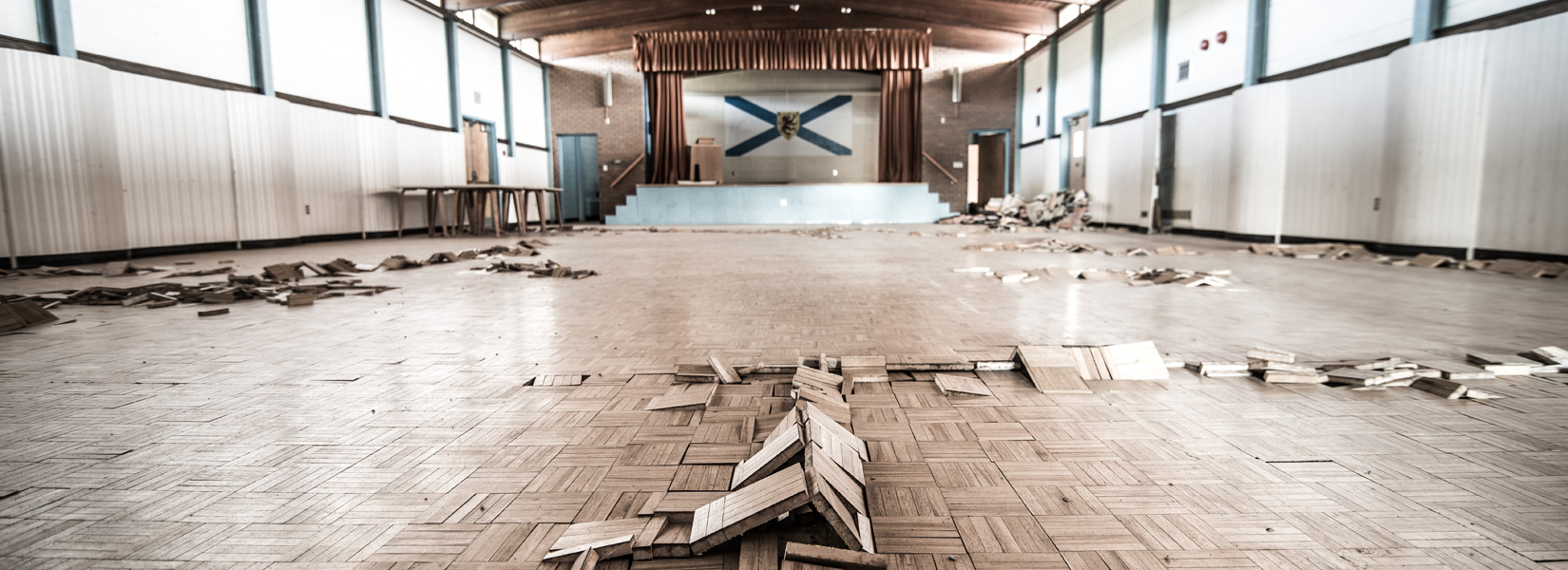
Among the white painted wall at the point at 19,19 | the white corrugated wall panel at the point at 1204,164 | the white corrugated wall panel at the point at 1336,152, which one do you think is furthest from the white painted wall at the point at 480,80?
the white corrugated wall panel at the point at 1336,152

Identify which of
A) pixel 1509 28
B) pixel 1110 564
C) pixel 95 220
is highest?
pixel 1509 28

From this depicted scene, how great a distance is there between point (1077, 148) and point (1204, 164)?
5.30m

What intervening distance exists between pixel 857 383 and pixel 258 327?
118 inches

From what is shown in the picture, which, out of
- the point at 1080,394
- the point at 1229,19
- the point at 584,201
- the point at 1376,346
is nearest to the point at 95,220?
the point at 1080,394

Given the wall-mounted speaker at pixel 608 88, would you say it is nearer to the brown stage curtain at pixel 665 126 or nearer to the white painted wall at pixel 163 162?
the brown stage curtain at pixel 665 126

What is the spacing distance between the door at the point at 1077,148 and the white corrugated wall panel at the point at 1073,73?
26 centimetres

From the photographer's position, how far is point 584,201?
64.8ft

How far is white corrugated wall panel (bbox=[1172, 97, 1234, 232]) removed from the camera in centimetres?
1036

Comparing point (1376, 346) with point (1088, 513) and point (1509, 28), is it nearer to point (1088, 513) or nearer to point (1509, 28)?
point (1088, 513)

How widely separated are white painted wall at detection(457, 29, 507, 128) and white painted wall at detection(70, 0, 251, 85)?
535cm

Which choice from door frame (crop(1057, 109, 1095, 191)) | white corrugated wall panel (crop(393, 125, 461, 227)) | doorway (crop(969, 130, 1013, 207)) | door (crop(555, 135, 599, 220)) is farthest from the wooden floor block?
doorway (crop(969, 130, 1013, 207))

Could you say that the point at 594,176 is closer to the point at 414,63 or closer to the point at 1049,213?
the point at 414,63

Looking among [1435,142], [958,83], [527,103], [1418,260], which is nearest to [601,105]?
[527,103]

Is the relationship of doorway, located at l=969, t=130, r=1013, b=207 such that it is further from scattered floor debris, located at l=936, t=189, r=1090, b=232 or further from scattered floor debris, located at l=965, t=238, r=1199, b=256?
scattered floor debris, located at l=965, t=238, r=1199, b=256
